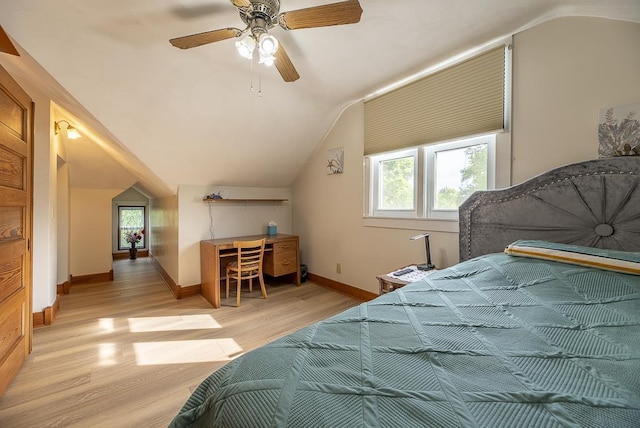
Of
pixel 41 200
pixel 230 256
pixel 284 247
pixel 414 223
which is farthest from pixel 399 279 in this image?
pixel 41 200

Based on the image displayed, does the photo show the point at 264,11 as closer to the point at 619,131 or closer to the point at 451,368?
the point at 451,368

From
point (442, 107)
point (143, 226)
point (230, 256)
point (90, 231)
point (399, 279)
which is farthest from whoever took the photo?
point (143, 226)

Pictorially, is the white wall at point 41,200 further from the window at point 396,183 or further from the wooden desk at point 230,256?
the window at point 396,183

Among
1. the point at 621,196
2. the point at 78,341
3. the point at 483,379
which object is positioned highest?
the point at 621,196

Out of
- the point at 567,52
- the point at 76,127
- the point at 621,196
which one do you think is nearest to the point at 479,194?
the point at 621,196

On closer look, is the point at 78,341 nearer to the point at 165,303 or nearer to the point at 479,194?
the point at 165,303

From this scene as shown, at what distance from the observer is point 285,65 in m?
1.81

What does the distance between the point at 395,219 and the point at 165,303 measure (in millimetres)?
2903

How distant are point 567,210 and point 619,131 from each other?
0.55 meters

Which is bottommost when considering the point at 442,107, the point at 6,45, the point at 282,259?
the point at 282,259

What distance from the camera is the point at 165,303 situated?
321 cm

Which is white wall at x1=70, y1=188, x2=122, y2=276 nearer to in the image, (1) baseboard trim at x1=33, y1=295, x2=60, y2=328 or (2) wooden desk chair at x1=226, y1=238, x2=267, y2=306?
(1) baseboard trim at x1=33, y1=295, x2=60, y2=328

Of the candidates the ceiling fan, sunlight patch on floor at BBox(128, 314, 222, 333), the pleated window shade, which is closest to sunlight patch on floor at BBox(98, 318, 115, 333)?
sunlight patch on floor at BBox(128, 314, 222, 333)

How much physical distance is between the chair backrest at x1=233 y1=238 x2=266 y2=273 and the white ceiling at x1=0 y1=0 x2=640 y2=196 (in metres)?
1.09
